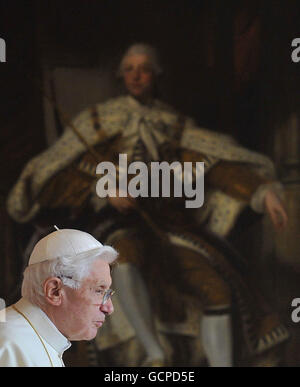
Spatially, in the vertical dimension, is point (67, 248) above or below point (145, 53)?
below

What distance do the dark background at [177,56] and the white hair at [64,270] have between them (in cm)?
514

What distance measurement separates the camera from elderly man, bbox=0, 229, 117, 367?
2.68m

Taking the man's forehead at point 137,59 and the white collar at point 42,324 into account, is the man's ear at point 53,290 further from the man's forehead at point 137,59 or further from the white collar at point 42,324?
the man's forehead at point 137,59

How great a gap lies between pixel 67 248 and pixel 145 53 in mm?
5424

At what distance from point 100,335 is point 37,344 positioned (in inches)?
199

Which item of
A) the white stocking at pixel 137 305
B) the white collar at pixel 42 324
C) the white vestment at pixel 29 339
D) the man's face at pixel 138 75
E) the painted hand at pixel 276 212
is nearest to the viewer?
the white vestment at pixel 29 339

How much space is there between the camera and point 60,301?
2707 mm

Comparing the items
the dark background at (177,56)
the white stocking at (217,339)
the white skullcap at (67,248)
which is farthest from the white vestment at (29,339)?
the dark background at (177,56)

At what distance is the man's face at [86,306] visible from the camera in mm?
2688

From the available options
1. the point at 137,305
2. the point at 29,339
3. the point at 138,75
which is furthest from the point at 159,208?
the point at 29,339

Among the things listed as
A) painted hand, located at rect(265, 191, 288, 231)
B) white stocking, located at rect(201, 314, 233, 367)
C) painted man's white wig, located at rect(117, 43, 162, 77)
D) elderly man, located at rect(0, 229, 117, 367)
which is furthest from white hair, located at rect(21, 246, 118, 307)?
painted man's white wig, located at rect(117, 43, 162, 77)

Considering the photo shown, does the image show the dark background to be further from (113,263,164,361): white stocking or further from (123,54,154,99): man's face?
(113,263,164,361): white stocking

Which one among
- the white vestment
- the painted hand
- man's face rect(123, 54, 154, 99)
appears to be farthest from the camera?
man's face rect(123, 54, 154, 99)

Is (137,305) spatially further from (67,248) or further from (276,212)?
(67,248)
